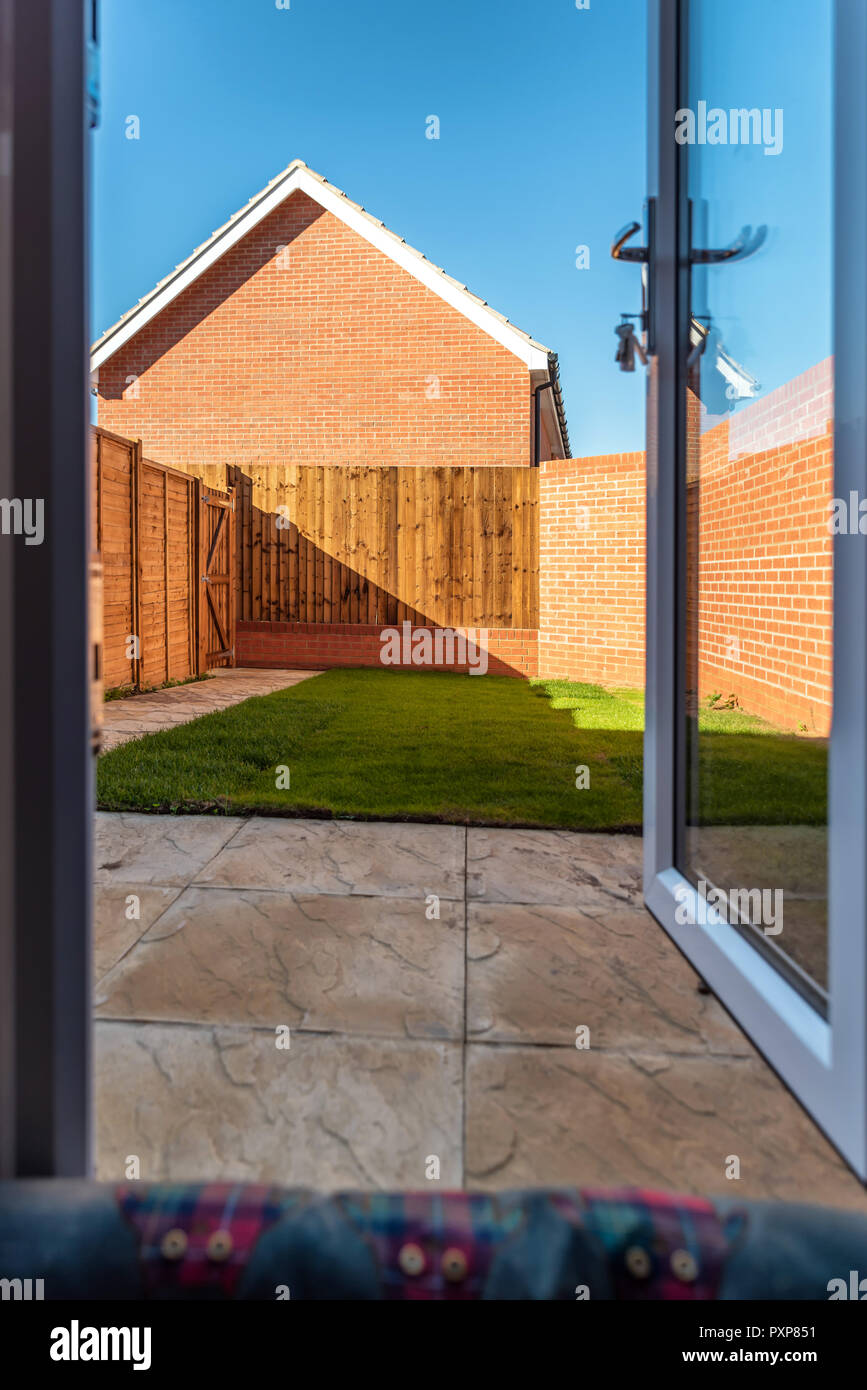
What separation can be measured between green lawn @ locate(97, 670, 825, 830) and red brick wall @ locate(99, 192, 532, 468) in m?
5.29

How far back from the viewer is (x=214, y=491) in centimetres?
779

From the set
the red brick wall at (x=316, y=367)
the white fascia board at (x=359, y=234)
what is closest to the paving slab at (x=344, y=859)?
the red brick wall at (x=316, y=367)

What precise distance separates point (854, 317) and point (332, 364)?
1002 centimetres

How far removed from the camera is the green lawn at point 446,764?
70.1 inches

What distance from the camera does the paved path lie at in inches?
191

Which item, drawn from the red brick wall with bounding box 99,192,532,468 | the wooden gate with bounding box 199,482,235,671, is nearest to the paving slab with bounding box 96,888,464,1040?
the wooden gate with bounding box 199,482,235,671

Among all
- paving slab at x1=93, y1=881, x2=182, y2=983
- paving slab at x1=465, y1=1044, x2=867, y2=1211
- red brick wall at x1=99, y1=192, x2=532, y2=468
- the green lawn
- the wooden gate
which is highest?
red brick wall at x1=99, y1=192, x2=532, y2=468

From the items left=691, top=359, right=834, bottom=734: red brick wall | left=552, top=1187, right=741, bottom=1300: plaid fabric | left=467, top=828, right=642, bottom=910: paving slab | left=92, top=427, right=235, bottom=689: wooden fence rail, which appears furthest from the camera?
left=92, top=427, right=235, bottom=689: wooden fence rail

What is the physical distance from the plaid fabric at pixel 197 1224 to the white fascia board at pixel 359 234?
10.2 meters

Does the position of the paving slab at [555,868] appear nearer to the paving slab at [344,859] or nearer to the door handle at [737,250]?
the paving slab at [344,859]

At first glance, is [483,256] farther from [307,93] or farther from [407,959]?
[407,959]

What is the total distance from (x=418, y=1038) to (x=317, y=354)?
10.2 metres

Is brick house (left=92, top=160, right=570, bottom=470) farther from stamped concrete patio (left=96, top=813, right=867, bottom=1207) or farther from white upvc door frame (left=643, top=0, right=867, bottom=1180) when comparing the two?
stamped concrete patio (left=96, top=813, right=867, bottom=1207)
